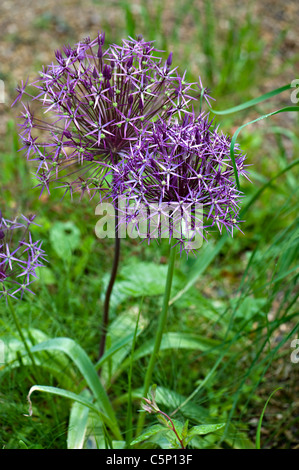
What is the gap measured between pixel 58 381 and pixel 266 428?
1.41 meters

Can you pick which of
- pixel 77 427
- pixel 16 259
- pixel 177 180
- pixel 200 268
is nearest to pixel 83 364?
pixel 77 427

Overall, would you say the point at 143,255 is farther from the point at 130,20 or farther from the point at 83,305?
the point at 130,20

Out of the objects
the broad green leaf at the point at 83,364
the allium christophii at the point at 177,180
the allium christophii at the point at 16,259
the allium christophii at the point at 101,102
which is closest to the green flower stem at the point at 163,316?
the allium christophii at the point at 177,180

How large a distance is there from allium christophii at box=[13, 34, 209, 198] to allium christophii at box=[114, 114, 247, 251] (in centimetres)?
11

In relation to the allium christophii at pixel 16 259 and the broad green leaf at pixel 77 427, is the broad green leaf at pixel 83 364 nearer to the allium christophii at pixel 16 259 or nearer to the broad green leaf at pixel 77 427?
the broad green leaf at pixel 77 427

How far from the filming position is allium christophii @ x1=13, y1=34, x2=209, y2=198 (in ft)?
7.09

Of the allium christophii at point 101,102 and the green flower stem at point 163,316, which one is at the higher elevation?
the allium christophii at point 101,102

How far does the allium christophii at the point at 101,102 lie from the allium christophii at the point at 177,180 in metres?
0.11

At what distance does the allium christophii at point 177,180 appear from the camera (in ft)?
6.59

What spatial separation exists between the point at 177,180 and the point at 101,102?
1.76ft

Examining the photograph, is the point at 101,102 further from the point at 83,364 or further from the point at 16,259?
the point at 83,364

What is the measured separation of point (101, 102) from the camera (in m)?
2.27

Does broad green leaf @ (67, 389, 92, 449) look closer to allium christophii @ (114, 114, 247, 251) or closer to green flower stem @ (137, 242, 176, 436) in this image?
Answer: green flower stem @ (137, 242, 176, 436)

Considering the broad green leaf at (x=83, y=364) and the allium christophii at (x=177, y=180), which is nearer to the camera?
the allium christophii at (x=177, y=180)
